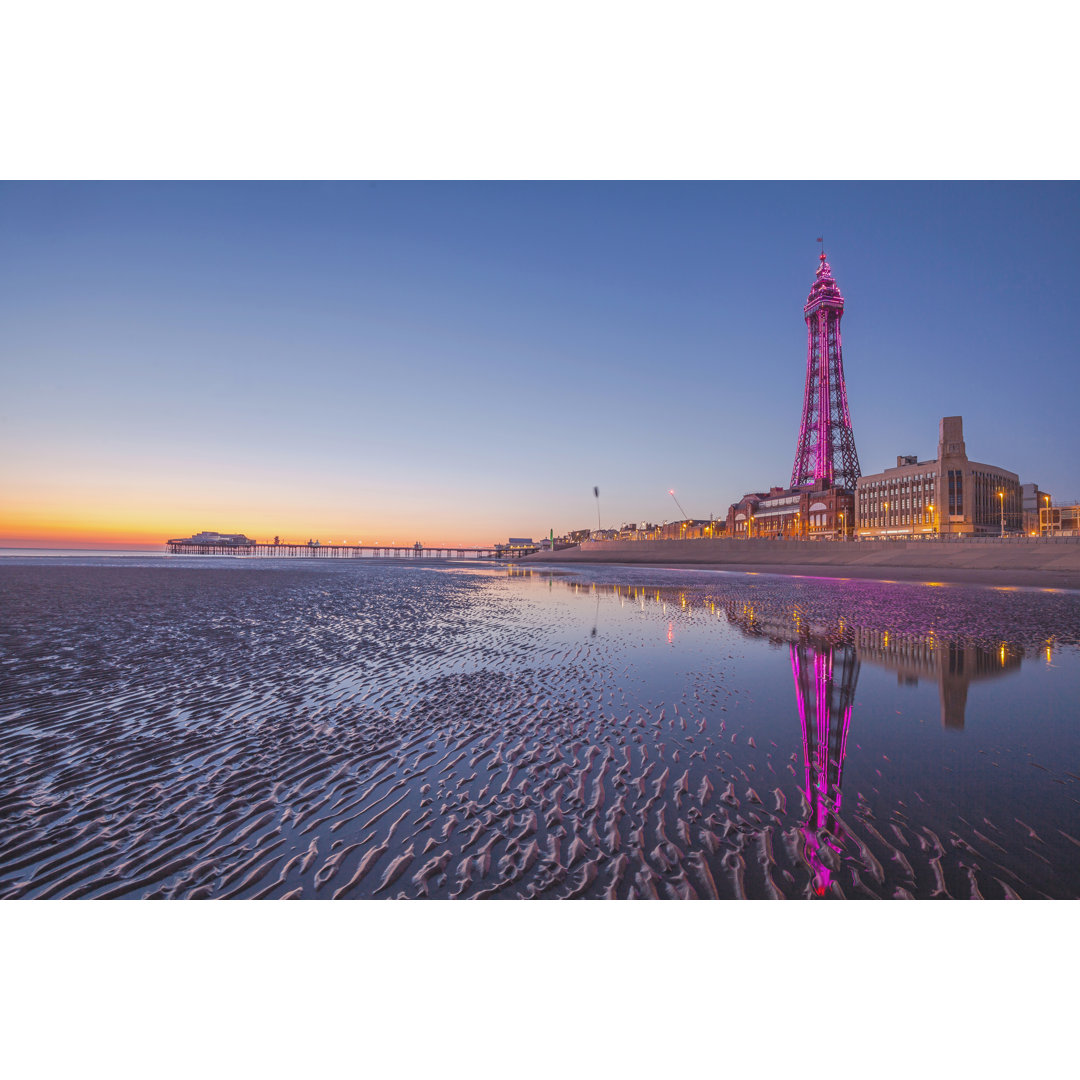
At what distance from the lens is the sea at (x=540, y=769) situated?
152 inches

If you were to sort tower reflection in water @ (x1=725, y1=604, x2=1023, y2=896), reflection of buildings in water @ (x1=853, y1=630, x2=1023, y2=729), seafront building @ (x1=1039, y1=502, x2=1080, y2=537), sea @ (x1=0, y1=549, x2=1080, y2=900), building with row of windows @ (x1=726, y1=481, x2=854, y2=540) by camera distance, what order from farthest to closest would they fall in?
1. building with row of windows @ (x1=726, y1=481, x2=854, y2=540)
2. seafront building @ (x1=1039, y1=502, x2=1080, y2=537)
3. reflection of buildings in water @ (x1=853, y1=630, x2=1023, y2=729)
4. tower reflection in water @ (x1=725, y1=604, x2=1023, y2=896)
5. sea @ (x1=0, y1=549, x2=1080, y2=900)

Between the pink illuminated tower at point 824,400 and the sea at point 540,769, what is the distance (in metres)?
113

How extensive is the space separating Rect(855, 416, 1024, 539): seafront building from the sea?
3999 inches

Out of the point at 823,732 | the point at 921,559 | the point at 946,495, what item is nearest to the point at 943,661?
the point at 823,732

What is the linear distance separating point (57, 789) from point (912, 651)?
1423 cm

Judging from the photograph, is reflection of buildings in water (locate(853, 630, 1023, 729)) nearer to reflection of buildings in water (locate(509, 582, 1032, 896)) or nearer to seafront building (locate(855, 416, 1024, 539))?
reflection of buildings in water (locate(509, 582, 1032, 896))

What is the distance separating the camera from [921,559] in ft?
152

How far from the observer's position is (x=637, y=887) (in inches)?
147

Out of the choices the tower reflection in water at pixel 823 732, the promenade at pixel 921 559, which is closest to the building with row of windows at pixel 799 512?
the promenade at pixel 921 559

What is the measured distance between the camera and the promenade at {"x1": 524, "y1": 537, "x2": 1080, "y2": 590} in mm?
36688

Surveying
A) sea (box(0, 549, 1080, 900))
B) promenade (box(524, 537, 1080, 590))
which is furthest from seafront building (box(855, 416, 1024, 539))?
sea (box(0, 549, 1080, 900))

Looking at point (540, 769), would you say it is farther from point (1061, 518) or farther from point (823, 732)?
point (1061, 518)

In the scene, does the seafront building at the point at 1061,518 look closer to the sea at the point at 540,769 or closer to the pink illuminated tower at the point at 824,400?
the pink illuminated tower at the point at 824,400

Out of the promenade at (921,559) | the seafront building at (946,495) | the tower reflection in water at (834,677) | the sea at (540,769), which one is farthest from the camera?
the seafront building at (946,495)
